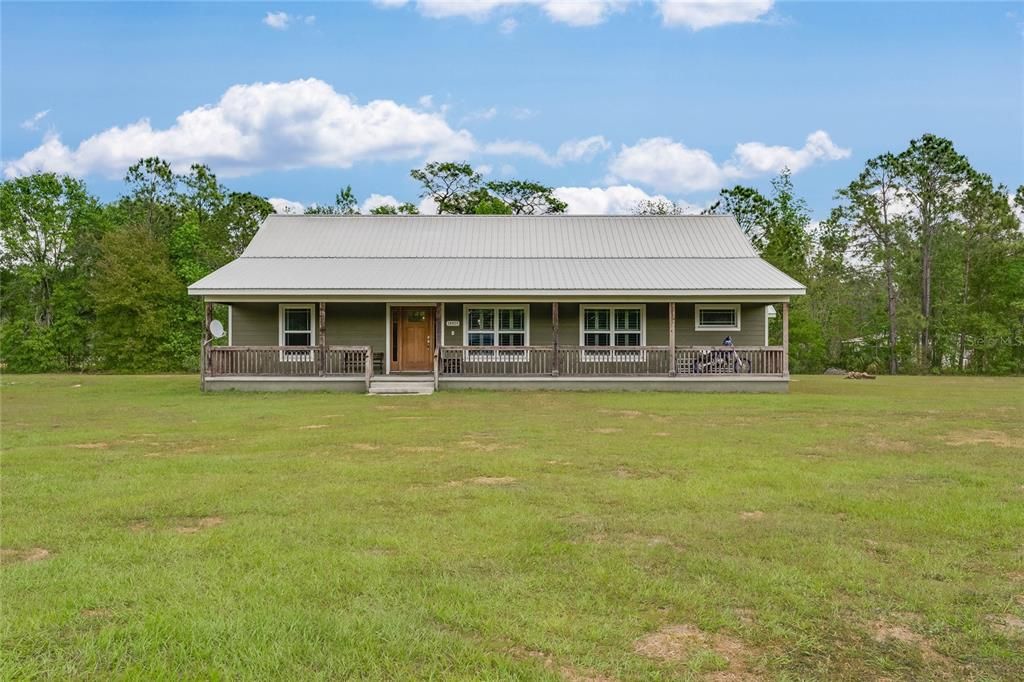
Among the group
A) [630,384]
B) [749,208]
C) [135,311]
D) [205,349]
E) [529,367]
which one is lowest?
[630,384]

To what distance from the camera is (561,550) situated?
187 inches

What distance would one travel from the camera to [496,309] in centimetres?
2053

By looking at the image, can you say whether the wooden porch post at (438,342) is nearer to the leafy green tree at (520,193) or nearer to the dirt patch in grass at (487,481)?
the dirt patch in grass at (487,481)

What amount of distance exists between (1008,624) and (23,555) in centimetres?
596

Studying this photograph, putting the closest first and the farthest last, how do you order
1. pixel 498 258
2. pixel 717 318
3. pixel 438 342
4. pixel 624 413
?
1. pixel 624 413
2. pixel 438 342
3. pixel 717 318
4. pixel 498 258

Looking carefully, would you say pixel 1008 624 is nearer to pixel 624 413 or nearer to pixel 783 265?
pixel 624 413

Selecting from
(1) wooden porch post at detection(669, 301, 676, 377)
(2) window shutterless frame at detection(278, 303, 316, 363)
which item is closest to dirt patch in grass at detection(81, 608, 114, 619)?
(1) wooden porch post at detection(669, 301, 676, 377)

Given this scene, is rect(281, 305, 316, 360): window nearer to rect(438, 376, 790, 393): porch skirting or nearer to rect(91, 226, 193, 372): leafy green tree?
rect(438, 376, 790, 393): porch skirting

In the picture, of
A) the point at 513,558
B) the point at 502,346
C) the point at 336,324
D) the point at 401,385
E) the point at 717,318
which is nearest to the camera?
the point at 513,558

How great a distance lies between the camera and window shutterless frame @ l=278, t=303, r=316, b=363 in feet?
66.8

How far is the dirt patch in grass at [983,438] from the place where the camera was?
9.60m

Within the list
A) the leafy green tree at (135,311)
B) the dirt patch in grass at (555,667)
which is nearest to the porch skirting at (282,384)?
the dirt patch in grass at (555,667)

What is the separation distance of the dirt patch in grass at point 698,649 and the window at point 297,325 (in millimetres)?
18168

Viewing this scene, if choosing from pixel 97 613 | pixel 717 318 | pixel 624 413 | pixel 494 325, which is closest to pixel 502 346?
pixel 494 325
